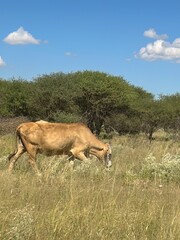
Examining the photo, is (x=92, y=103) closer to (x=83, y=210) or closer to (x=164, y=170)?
(x=164, y=170)

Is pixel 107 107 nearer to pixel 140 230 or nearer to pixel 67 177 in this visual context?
pixel 67 177

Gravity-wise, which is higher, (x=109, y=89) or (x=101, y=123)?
(x=109, y=89)

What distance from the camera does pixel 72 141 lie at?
Result: 13812 millimetres

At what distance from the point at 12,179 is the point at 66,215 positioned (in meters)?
2.55

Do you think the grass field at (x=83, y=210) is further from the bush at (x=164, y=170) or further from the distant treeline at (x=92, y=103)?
the distant treeline at (x=92, y=103)

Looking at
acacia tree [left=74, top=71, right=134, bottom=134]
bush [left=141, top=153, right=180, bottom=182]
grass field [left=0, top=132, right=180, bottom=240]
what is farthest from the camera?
acacia tree [left=74, top=71, right=134, bottom=134]

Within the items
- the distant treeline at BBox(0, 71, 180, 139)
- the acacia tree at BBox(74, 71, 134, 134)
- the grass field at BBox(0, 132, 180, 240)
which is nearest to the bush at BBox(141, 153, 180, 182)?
the grass field at BBox(0, 132, 180, 240)

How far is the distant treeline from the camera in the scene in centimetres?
4388

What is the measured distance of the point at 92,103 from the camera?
164 feet

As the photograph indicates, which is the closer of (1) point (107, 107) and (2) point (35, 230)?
(2) point (35, 230)

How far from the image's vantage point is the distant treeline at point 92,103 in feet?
144

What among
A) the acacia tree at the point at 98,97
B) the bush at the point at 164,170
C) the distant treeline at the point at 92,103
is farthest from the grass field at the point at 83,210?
the acacia tree at the point at 98,97

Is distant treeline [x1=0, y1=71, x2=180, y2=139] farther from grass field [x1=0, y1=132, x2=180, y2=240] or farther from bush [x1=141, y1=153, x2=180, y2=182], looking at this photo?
grass field [x1=0, y1=132, x2=180, y2=240]

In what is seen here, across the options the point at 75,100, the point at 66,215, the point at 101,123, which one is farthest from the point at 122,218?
the point at 101,123
